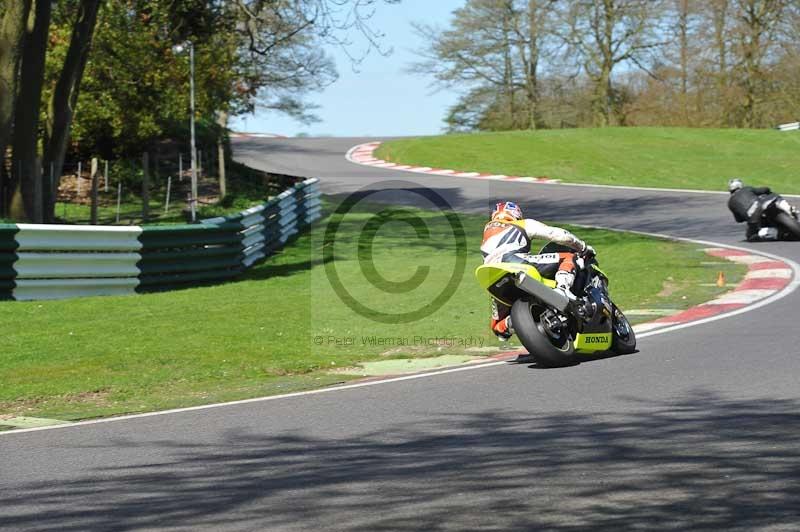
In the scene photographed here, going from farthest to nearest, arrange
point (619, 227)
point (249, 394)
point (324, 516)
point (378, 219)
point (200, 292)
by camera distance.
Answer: point (378, 219) < point (619, 227) < point (200, 292) < point (249, 394) < point (324, 516)

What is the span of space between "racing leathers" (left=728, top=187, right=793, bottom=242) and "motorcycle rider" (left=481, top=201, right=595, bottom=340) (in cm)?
1036

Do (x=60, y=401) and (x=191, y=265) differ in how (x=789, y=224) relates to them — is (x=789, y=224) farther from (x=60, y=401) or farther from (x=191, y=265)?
(x=60, y=401)

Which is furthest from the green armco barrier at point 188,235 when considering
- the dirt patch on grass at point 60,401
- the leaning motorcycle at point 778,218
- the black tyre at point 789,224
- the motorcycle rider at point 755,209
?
the black tyre at point 789,224

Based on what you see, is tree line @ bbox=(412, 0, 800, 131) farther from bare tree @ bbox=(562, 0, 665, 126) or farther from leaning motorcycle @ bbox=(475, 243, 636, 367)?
leaning motorcycle @ bbox=(475, 243, 636, 367)

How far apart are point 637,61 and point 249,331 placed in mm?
50393

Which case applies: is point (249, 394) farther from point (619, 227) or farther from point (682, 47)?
point (682, 47)

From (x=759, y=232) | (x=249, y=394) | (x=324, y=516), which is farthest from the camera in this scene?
(x=759, y=232)

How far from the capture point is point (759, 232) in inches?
790

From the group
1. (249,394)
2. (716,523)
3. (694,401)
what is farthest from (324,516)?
(249,394)

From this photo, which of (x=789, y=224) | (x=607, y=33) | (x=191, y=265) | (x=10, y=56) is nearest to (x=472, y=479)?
(x=191, y=265)

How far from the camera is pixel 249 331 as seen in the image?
43.1 ft

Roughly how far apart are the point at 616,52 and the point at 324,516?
57.7m

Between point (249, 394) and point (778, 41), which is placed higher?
point (778, 41)

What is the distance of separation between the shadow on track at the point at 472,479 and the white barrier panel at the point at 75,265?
825cm
